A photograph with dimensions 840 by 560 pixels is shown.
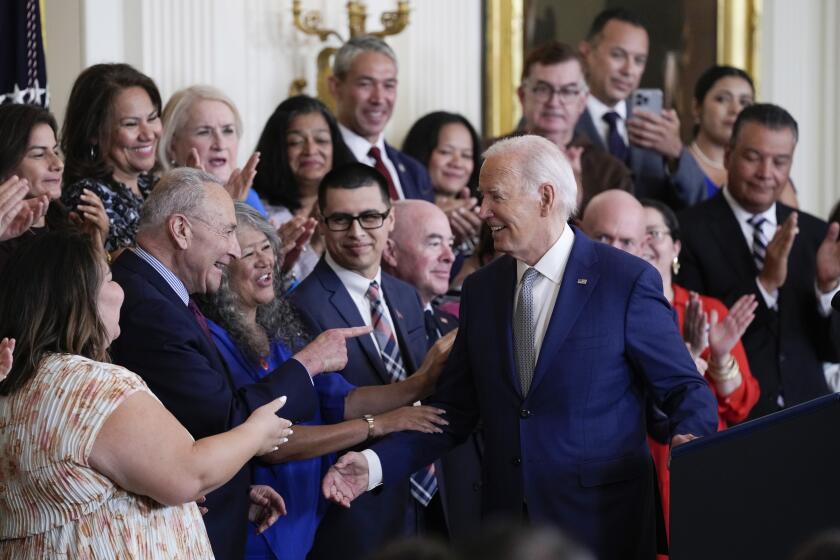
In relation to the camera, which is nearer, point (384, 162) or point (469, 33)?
point (384, 162)

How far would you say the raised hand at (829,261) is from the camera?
606 cm

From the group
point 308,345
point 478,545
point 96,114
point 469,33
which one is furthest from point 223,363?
point 469,33

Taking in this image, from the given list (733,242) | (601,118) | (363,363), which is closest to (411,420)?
(363,363)

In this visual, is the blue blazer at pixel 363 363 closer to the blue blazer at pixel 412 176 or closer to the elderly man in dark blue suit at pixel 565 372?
the elderly man in dark blue suit at pixel 565 372

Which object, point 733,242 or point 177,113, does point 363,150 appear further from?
point 733,242

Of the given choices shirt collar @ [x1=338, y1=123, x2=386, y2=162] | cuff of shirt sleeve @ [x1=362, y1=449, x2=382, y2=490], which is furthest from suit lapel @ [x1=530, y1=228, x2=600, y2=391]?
shirt collar @ [x1=338, y1=123, x2=386, y2=162]

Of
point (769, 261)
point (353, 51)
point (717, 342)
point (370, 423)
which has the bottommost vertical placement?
point (370, 423)

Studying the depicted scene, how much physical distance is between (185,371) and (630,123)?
369 centimetres

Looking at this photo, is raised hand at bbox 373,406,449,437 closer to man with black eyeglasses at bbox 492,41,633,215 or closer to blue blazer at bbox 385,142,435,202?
blue blazer at bbox 385,142,435,202

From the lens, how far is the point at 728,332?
5.20 m

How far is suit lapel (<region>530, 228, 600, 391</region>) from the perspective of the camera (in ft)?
12.9

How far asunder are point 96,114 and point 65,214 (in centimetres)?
48

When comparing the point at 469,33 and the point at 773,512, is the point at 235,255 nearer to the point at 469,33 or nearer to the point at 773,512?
the point at 773,512

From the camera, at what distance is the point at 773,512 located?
9.16ft
